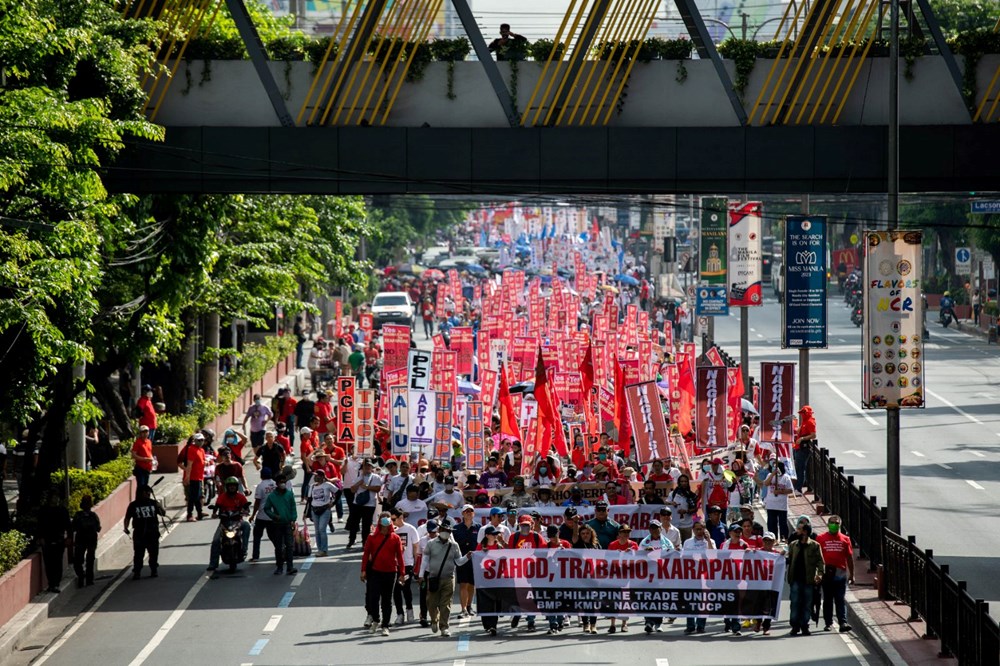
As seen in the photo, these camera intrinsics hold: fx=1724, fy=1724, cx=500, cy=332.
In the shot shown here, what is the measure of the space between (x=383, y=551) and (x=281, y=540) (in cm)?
441

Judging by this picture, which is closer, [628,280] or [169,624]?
[169,624]

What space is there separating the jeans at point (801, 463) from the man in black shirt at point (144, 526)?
12.1 metres

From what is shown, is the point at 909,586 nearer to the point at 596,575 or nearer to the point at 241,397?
the point at 596,575

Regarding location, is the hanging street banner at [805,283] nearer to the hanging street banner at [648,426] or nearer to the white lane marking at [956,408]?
the hanging street banner at [648,426]

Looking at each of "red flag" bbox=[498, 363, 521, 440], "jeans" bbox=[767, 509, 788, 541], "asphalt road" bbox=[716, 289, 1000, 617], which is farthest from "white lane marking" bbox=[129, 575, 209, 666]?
"asphalt road" bbox=[716, 289, 1000, 617]

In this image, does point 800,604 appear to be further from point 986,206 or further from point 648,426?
point 986,206

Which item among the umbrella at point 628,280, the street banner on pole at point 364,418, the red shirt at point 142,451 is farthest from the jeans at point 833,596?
the umbrella at point 628,280

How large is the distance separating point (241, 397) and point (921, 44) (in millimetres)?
22355

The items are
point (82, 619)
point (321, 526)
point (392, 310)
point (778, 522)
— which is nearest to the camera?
point (82, 619)

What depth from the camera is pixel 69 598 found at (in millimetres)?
22375

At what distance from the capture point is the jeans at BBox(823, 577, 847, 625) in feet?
65.7

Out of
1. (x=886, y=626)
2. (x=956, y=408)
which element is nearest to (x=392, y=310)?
(x=956, y=408)

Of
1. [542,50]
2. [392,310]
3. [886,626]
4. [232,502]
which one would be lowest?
[886,626]

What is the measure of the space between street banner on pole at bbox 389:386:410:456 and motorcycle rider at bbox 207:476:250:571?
13.6 ft
